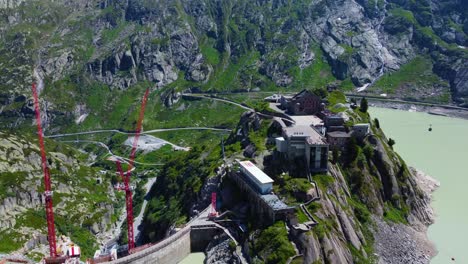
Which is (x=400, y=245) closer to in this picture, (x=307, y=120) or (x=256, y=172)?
(x=256, y=172)

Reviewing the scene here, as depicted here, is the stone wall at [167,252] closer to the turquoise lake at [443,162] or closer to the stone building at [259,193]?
the stone building at [259,193]

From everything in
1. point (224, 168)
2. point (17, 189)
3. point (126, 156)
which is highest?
point (224, 168)

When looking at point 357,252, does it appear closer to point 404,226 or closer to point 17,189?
point 404,226

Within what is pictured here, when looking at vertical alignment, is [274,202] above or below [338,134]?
below

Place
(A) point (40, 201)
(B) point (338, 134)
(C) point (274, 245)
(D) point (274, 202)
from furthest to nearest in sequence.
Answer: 1. (A) point (40, 201)
2. (B) point (338, 134)
3. (D) point (274, 202)
4. (C) point (274, 245)

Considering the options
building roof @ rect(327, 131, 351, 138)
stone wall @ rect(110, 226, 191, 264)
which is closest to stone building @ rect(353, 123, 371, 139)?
building roof @ rect(327, 131, 351, 138)

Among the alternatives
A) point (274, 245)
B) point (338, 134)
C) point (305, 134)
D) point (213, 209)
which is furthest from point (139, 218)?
point (274, 245)

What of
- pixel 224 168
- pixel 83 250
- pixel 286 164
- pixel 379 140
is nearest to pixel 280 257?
pixel 286 164
